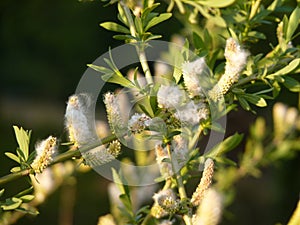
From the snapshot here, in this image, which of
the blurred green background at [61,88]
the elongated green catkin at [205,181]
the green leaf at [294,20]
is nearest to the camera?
the elongated green catkin at [205,181]

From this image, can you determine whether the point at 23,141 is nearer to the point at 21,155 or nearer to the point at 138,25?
the point at 21,155

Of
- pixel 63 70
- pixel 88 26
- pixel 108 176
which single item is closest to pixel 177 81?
pixel 108 176

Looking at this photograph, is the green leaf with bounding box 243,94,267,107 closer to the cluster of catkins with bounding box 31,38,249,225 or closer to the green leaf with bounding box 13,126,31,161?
the cluster of catkins with bounding box 31,38,249,225

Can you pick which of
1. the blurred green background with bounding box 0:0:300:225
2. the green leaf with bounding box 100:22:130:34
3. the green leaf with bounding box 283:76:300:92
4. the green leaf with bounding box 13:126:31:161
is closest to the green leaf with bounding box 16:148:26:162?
the green leaf with bounding box 13:126:31:161

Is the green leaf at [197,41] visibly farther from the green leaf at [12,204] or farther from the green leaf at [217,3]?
the green leaf at [12,204]

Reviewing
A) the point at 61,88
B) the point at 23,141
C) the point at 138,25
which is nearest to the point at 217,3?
the point at 138,25

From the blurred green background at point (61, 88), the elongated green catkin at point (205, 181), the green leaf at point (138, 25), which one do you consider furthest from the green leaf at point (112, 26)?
the blurred green background at point (61, 88)

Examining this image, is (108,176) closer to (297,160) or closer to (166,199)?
(166,199)

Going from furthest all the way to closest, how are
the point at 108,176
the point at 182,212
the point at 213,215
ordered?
the point at 108,176 → the point at 182,212 → the point at 213,215
